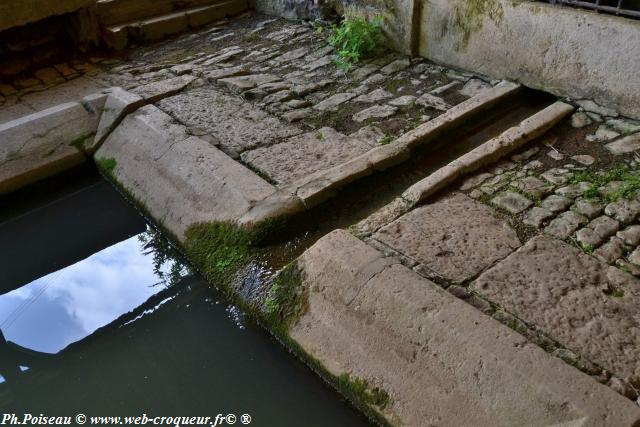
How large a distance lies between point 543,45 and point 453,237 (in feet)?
6.15

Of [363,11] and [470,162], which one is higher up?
[363,11]

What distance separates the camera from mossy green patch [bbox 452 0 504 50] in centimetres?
396

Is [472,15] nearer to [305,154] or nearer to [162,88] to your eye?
[305,154]

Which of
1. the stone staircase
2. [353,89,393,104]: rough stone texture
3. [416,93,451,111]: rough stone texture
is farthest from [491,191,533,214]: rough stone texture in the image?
the stone staircase

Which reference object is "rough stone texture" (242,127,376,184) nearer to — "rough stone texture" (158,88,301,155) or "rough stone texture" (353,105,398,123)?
"rough stone texture" (158,88,301,155)

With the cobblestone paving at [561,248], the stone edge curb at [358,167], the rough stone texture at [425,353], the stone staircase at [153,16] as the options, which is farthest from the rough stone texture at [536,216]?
the stone staircase at [153,16]

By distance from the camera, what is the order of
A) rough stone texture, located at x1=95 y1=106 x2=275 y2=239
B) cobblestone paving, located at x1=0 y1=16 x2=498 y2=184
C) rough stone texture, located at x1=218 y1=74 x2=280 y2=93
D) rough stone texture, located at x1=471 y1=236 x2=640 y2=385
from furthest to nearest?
rough stone texture, located at x1=218 y1=74 x2=280 y2=93
cobblestone paving, located at x1=0 y1=16 x2=498 y2=184
rough stone texture, located at x1=95 y1=106 x2=275 y2=239
rough stone texture, located at x1=471 y1=236 x2=640 y2=385

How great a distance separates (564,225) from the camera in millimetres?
2709

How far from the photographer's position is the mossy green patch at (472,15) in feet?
13.0

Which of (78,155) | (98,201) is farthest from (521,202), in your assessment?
(78,155)

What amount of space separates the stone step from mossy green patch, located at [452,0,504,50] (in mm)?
3156

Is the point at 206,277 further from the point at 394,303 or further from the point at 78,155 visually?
the point at 78,155

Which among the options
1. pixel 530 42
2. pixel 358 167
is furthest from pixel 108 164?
pixel 530 42

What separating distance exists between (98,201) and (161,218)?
2.68 feet
